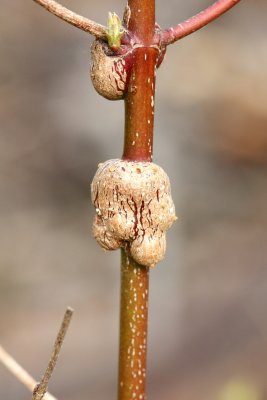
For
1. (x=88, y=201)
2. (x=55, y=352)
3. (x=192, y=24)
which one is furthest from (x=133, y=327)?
(x=88, y=201)

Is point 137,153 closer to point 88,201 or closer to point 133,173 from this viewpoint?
point 133,173

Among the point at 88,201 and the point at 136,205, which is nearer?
the point at 136,205

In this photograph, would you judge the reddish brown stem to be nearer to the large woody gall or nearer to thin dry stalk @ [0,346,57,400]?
the large woody gall

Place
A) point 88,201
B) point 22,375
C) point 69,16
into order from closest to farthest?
point 69,16
point 22,375
point 88,201

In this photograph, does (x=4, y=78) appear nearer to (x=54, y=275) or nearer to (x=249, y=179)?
(x=54, y=275)

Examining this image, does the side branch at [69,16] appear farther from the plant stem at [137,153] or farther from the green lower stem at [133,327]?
the green lower stem at [133,327]

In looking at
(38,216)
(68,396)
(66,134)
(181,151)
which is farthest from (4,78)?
(68,396)

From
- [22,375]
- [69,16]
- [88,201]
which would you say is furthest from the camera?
[88,201]
